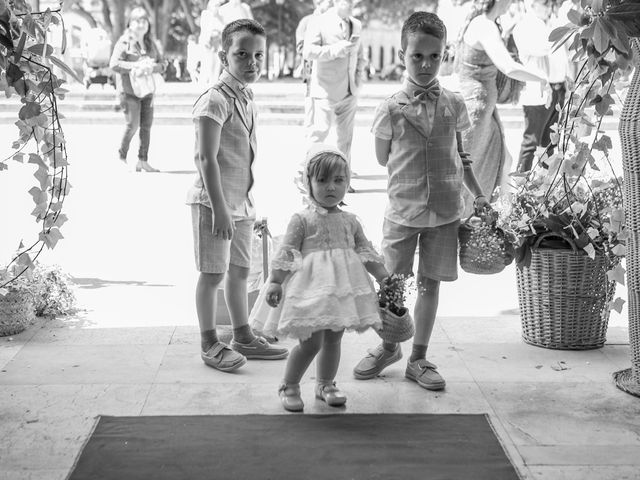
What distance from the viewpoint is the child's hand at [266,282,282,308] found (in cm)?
359

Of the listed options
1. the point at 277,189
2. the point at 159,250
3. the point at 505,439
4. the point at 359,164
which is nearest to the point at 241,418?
the point at 505,439

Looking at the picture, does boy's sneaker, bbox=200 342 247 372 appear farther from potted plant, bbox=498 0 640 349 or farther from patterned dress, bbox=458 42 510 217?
patterned dress, bbox=458 42 510 217

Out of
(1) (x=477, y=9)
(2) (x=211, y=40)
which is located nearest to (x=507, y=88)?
(1) (x=477, y=9)

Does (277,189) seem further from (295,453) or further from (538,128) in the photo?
(295,453)

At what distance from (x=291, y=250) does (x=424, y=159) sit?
784 mm

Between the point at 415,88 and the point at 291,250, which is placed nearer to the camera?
the point at 291,250

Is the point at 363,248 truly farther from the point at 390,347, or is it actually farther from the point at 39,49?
the point at 39,49

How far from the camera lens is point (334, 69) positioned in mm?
8906

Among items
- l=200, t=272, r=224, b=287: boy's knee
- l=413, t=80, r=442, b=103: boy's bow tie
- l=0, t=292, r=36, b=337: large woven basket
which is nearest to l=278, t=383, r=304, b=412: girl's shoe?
l=200, t=272, r=224, b=287: boy's knee

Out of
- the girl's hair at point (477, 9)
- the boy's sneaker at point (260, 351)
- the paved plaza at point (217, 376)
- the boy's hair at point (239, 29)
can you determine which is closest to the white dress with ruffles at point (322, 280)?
the paved plaza at point (217, 376)

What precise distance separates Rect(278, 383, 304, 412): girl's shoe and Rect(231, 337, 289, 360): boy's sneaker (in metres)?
0.63

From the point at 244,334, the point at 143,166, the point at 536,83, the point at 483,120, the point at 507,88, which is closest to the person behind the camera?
the point at 244,334

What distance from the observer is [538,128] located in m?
8.00

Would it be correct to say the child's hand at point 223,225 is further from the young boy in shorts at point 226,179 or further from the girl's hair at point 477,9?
the girl's hair at point 477,9
